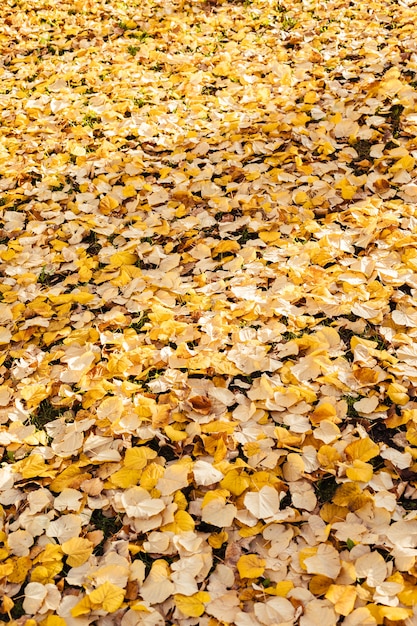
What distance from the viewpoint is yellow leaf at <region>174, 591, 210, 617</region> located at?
163 cm

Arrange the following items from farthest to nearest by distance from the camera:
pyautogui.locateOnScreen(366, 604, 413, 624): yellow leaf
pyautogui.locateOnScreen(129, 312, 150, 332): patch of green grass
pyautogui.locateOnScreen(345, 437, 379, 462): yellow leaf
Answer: pyautogui.locateOnScreen(129, 312, 150, 332): patch of green grass, pyautogui.locateOnScreen(345, 437, 379, 462): yellow leaf, pyautogui.locateOnScreen(366, 604, 413, 624): yellow leaf

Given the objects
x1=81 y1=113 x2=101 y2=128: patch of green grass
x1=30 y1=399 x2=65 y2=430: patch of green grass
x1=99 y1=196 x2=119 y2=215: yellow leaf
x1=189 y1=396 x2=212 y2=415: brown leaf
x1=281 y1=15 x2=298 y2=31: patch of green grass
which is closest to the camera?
x1=189 y1=396 x2=212 y2=415: brown leaf

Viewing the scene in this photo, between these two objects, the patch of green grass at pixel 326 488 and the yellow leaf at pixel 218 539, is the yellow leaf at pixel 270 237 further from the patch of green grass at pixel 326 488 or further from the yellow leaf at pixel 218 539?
the yellow leaf at pixel 218 539

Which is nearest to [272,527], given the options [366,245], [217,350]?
[217,350]

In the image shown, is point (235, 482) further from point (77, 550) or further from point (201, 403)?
point (77, 550)

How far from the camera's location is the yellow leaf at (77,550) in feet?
5.91

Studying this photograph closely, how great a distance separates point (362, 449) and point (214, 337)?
815 millimetres

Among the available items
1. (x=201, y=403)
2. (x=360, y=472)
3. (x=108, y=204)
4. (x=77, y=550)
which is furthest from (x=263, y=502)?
(x=108, y=204)

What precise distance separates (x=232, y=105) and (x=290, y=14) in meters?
1.68

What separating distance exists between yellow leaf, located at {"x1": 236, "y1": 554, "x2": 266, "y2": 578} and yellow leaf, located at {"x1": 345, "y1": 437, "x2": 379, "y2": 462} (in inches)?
18.9

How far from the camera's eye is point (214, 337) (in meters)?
2.47

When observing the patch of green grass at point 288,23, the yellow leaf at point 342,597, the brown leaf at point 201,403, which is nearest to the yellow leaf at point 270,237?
the brown leaf at point 201,403

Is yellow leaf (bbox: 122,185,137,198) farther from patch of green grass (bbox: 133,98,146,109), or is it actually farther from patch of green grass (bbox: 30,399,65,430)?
patch of green grass (bbox: 30,399,65,430)

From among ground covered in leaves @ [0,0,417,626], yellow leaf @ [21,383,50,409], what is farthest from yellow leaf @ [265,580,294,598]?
yellow leaf @ [21,383,50,409]
